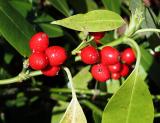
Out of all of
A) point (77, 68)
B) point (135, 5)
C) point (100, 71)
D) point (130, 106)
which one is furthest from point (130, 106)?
point (77, 68)

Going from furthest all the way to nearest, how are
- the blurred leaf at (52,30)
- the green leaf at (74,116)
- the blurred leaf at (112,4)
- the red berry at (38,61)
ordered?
the blurred leaf at (112,4), the blurred leaf at (52,30), the green leaf at (74,116), the red berry at (38,61)

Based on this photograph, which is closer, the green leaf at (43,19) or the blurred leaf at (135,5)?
the blurred leaf at (135,5)

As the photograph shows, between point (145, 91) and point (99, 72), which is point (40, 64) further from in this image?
Answer: point (145, 91)

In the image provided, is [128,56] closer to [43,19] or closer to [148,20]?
[148,20]

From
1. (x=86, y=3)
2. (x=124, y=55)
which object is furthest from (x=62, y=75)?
(x=124, y=55)

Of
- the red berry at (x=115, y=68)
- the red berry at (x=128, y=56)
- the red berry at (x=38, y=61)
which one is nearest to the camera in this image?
the red berry at (x=38, y=61)

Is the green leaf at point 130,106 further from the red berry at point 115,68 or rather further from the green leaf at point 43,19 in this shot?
the green leaf at point 43,19

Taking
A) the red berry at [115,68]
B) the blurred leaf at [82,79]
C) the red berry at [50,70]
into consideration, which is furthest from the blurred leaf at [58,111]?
the red berry at [50,70]
